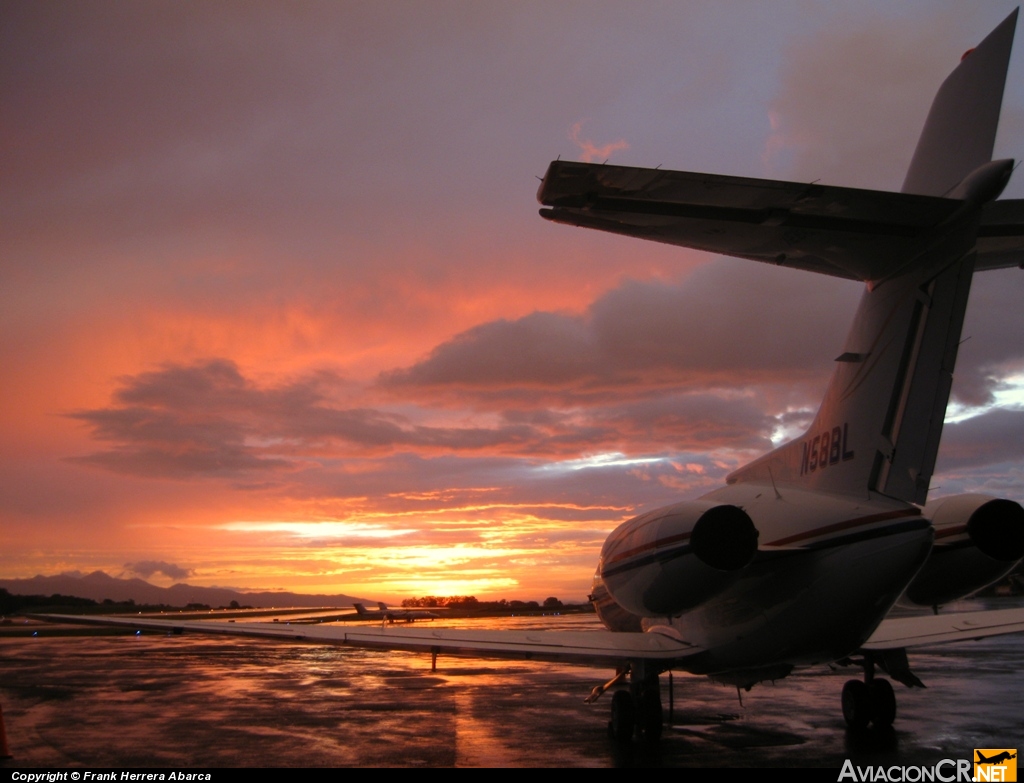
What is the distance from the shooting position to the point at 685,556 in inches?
301

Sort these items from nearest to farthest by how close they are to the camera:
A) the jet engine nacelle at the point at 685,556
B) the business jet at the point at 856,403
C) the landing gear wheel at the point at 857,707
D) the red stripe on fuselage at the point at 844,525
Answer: the business jet at the point at 856,403 → the red stripe on fuselage at the point at 844,525 → the jet engine nacelle at the point at 685,556 → the landing gear wheel at the point at 857,707

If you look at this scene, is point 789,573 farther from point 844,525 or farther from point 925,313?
point 925,313

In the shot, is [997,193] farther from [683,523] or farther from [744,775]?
[744,775]

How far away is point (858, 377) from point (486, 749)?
5.80 meters

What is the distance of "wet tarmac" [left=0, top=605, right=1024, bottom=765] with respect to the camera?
29.5 ft

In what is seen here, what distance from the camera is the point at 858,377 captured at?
26.9 ft

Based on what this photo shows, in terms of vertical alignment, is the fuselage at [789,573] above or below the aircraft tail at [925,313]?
below

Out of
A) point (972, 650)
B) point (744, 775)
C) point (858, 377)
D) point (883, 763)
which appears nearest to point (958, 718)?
point (883, 763)

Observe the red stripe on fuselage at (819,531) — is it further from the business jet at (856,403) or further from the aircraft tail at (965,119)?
the aircraft tail at (965,119)

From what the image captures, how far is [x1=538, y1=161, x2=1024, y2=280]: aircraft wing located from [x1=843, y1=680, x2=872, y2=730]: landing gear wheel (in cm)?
571

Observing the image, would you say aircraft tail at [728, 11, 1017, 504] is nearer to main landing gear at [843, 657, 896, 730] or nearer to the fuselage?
the fuselage

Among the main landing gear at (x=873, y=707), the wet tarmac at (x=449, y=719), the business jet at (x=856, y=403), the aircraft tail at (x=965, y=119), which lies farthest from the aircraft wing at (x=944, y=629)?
the aircraft tail at (x=965, y=119)

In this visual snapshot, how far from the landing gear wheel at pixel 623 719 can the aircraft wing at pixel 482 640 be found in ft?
1.66

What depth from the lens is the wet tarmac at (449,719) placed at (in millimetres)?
8977
